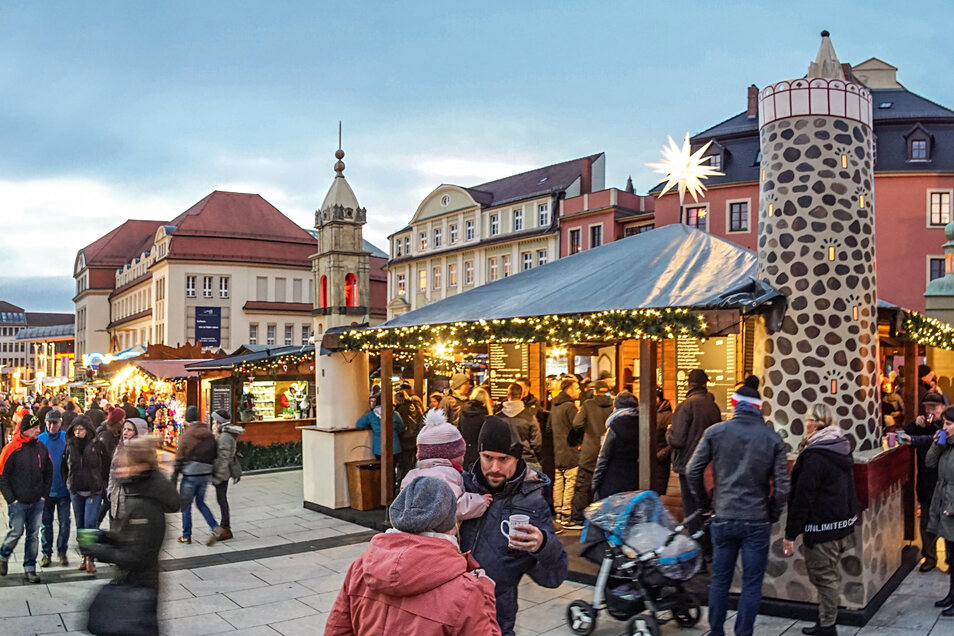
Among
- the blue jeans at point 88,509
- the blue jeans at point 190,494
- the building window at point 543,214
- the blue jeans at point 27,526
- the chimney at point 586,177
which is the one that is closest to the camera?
the blue jeans at point 27,526

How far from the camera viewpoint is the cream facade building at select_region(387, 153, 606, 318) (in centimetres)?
4234

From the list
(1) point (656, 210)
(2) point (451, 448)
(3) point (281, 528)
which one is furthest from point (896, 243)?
(2) point (451, 448)

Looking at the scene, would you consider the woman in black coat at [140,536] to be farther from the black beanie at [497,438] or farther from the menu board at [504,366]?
the menu board at [504,366]

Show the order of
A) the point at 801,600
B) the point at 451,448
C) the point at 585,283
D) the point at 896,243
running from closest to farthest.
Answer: the point at 451,448 < the point at 801,600 < the point at 585,283 < the point at 896,243

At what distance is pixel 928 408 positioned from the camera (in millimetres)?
8023

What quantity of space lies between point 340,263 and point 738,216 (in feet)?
82.7

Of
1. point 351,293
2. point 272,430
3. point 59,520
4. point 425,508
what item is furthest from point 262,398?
point 425,508

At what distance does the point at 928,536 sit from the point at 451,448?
556 cm

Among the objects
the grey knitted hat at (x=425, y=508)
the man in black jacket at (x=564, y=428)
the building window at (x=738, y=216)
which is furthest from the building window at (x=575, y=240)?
the grey knitted hat at (x=425, y=508)

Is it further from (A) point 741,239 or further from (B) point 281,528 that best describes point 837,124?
(A) point 741,239

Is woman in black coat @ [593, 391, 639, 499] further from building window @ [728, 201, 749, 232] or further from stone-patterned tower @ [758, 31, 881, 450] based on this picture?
building window @ [728, 201, 749, 232]

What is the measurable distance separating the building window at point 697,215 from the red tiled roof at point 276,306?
91.7 ft

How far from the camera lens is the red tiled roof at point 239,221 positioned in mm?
53000

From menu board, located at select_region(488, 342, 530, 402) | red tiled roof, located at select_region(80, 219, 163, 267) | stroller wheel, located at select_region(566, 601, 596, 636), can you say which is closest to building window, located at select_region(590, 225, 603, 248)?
menu board, located at select_region(488, 342, 530, 402)
